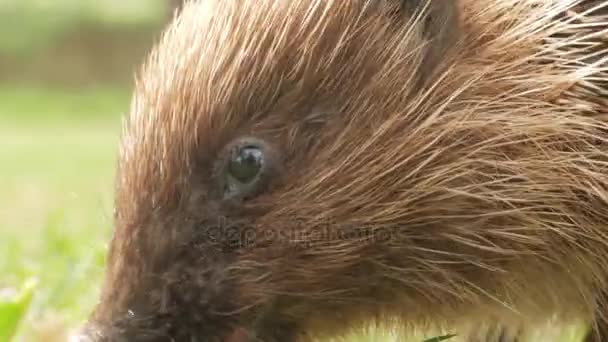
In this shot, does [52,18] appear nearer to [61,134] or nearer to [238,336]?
[61,134]

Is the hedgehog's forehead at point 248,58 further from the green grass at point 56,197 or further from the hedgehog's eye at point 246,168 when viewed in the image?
the green grass at point 56,197

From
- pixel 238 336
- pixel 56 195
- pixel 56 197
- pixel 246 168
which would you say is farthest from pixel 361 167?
pixel 56 195

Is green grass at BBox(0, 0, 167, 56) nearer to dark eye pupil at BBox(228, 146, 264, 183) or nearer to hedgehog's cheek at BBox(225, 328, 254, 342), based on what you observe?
dark eye pupil at BBox(228, 146, 264, 183)

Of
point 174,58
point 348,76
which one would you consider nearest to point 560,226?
point 348,76

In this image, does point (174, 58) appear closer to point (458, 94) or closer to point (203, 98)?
point (203, 98)

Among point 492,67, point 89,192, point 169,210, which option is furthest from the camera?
point 89,192

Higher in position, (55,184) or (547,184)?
(55,184)

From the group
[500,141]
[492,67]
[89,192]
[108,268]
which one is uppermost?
[89,192]
